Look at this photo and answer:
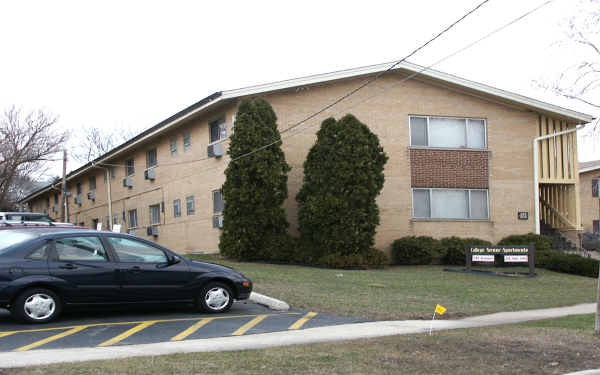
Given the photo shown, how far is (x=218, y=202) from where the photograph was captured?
79.8 ft

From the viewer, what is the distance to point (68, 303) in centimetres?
944

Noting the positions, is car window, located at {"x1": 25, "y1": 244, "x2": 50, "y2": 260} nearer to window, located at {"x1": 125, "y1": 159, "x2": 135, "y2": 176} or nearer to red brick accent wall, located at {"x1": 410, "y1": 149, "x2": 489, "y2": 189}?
red brick accent wall, located at {"x1": 410, "y1": 149, "x2": 489, "y2": 189}

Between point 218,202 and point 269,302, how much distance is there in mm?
13059

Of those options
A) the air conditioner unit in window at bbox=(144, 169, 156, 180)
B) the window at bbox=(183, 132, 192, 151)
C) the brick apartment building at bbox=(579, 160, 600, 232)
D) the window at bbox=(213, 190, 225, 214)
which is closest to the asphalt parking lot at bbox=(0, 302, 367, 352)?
the window at bbox=(213, 190, 225, 214)

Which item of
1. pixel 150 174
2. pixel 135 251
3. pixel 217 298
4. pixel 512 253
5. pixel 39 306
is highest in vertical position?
pixel 150 174

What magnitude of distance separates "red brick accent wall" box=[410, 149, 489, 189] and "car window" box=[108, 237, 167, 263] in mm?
15331

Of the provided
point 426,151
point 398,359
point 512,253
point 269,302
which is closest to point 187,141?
point 426,151

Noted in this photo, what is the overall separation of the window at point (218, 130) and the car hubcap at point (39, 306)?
15.1 m

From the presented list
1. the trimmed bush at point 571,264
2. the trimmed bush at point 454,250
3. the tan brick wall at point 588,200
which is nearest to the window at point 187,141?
the trimmed bush at point 454,250

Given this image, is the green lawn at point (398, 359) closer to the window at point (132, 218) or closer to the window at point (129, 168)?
the window at point (132, 218)

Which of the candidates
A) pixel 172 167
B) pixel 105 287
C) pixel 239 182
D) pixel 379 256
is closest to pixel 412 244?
pixel 379 256

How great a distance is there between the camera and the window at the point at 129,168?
111 ft

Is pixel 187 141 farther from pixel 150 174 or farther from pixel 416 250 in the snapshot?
pixel 416 250

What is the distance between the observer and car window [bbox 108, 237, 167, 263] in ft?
33.2
